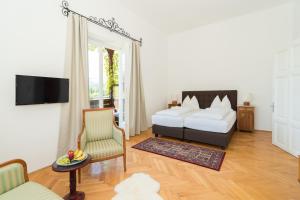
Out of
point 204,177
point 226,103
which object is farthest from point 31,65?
point 226,103

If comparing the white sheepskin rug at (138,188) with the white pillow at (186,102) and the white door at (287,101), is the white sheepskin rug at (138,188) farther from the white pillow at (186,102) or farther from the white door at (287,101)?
the white pillow at (186,102)

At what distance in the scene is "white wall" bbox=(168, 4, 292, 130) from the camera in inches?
182

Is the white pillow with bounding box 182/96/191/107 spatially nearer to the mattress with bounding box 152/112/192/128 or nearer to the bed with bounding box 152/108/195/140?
the bed with bounding box 152/108/195/140

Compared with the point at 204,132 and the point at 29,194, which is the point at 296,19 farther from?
the point at 29,194

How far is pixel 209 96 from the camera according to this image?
540 centimetres

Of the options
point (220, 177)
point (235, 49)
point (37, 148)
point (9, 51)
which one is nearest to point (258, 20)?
point (235, 49)

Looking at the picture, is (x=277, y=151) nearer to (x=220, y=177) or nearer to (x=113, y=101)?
(x=220, y=177)

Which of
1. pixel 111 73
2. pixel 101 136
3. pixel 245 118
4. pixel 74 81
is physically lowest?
pixel 101 136

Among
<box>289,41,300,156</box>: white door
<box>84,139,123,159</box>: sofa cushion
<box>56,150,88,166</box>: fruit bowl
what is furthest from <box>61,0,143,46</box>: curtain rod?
<box>289,41,300,156</box>: white door

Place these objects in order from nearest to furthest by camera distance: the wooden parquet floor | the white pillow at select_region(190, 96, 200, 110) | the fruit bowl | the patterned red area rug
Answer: the fruit bowl → the wooden parquet floor → the patterned red area rug → the white pillow at select_region(190, 96, 200, 110)

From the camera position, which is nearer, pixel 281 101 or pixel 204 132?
pixel 281 101

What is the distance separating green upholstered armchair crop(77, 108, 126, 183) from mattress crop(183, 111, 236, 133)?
185 centimetres

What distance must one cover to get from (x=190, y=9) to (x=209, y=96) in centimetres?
281

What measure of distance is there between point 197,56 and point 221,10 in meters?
1.67
